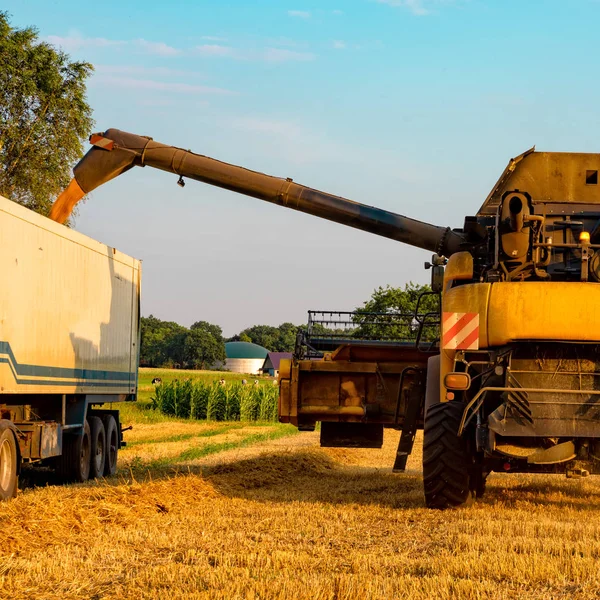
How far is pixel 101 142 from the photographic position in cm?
1669

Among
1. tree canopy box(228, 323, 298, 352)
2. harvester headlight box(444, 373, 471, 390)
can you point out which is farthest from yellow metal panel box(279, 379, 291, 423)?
tree canopy box(228, 323, 298, 352)

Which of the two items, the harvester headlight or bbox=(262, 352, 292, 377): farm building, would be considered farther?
bbox=(262, 352, 292, 377): farm building

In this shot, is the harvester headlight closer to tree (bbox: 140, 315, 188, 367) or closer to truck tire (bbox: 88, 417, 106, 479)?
truck tire (bbox: 88, 417, 106, 479)

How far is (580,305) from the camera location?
9578 millimetres

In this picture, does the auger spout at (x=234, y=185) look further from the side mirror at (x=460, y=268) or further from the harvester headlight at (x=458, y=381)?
the harvester headlight at (x=458, y=381)

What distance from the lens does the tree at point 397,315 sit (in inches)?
601

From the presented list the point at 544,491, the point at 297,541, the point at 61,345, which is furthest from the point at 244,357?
the point at 297,541

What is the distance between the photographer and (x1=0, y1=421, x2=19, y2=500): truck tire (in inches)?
482

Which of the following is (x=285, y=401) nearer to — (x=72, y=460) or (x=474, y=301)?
(x=474, y=301)

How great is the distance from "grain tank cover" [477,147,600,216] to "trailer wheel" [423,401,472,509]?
2.78m

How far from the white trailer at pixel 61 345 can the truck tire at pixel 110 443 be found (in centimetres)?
2

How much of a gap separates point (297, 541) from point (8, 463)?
5.32 meters

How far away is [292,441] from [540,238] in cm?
1705

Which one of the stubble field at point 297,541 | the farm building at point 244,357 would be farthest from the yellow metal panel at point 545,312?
the farm building at point 244,357
